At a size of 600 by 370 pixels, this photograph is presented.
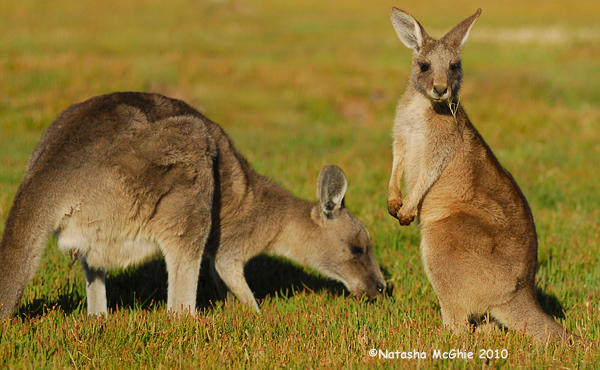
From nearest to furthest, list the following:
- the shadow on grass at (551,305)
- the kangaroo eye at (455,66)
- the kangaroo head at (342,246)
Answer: the kangaroo eye at (455,66)
the shadow on grass at (551,305)
the kangaroo head at (342,246)

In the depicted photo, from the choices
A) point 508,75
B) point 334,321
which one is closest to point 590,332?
point 334,321

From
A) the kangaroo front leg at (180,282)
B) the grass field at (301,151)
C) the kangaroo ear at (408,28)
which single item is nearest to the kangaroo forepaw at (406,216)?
the grass field at (301,151)

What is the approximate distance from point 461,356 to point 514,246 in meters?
1.02

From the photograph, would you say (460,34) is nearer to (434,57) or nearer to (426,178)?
(434,57)

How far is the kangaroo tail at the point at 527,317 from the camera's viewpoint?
441 cm

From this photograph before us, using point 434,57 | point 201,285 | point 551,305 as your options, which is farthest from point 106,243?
point 551,305

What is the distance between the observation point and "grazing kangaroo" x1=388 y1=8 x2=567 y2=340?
4.44 metres

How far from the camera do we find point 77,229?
452 cm

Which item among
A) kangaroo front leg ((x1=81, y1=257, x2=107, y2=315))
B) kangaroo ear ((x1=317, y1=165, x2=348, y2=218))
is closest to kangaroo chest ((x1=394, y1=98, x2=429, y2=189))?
kangaroo ear ((x1=317, y1=165, x2=348, y2=218))

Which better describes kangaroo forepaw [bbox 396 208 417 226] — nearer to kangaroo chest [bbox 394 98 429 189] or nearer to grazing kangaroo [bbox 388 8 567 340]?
grazing kangaroo [bbox 388 8 567 340]

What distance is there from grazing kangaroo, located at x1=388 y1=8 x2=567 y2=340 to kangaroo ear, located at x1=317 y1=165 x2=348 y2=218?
581 millimetres

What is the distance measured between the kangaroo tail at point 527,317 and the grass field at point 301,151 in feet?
0.30

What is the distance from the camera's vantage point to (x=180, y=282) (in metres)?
4.97

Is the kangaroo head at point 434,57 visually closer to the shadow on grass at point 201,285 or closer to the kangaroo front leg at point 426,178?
the kangaroo front leg at point 426,178
